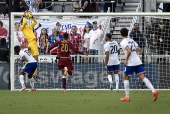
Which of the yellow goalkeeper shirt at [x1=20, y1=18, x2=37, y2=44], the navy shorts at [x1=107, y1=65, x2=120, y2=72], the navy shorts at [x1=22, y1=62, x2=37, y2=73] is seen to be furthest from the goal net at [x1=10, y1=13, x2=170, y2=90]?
the navy shorts at [x1=22, y1=62, x2=37, y2=73]

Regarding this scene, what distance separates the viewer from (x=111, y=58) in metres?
19.2

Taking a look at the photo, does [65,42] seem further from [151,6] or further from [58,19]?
[151,6]

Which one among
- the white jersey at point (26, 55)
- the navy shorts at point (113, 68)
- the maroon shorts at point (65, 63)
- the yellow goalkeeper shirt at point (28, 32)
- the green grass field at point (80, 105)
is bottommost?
the green grass field at point (80, 105)

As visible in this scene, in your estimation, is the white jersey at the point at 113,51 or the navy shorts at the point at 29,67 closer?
the navy shorts at the point at 29,67

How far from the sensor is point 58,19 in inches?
858

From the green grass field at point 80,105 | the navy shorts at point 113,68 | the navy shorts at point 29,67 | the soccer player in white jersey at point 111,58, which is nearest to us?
the green grass field at point 80,105

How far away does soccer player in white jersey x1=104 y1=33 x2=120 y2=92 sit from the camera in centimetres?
1880

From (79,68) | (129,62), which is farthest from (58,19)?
(129,62)

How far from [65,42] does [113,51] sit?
173 cm

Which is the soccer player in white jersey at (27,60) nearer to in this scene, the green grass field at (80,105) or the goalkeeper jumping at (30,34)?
the goalkeeper jumping at (30,34)

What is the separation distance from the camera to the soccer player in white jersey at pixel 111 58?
18797 millimetres

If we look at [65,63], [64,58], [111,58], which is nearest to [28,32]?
[64,58]

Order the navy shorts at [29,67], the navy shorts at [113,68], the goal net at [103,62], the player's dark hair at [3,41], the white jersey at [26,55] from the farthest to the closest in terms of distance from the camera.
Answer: the player's dark hair at [3,41] < the goal net at [103,62] < the navy shorts at [113,68] < the navy shorts at [29,67] < the white jersey at [26,55]

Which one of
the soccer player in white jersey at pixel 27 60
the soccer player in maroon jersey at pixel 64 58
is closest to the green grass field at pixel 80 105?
the soccer player in white jersey at pixel 27 60
